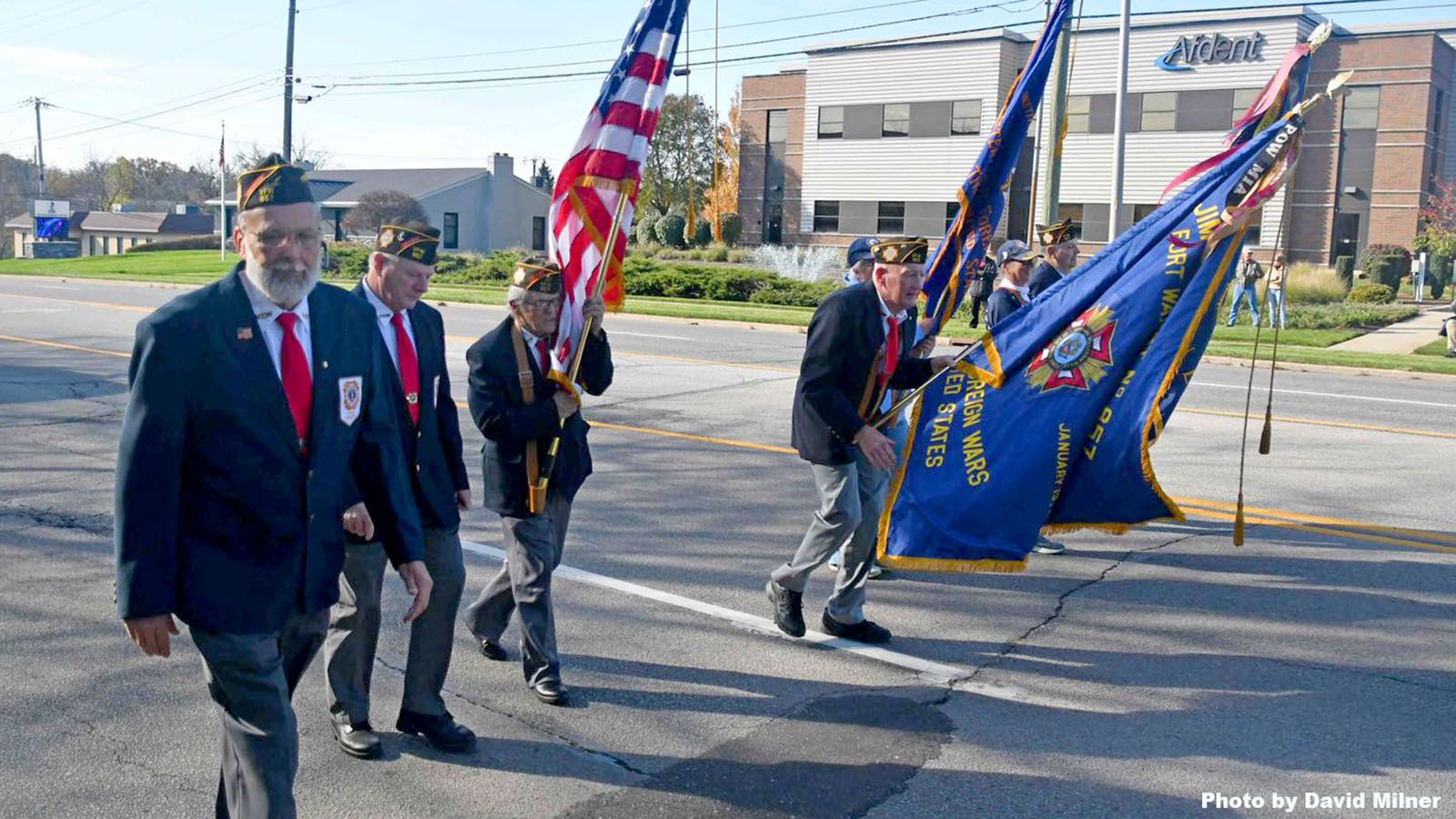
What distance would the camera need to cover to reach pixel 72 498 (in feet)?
29.3

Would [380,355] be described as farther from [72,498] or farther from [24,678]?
[72,498]

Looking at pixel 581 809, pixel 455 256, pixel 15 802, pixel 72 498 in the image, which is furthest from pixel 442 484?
pixel 455 256

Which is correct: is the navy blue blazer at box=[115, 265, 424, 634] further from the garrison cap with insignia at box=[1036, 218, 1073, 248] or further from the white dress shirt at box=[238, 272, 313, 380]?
the garrison cap with insignia at box=[1036, 218, 1073, 248]

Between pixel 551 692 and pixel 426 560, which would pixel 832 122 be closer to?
pixel 551 692

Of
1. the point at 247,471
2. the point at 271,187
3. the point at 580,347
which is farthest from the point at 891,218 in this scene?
the point at 247,471

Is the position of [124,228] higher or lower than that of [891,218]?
lower

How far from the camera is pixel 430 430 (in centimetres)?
484

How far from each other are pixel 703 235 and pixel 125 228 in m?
55.1

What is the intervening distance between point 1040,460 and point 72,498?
6.71 m

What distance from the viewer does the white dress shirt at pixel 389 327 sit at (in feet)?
15.7

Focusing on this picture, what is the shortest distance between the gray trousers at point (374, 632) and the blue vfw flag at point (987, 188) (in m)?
3.84

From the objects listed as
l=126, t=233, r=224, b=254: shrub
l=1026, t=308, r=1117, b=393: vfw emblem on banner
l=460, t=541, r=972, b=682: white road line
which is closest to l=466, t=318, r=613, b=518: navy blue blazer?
l=460, t=541, r=972, b=682: white road line

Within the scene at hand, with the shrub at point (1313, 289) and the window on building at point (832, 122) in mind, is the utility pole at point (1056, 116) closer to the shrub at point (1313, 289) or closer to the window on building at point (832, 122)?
the shrub at point (1313, 289)

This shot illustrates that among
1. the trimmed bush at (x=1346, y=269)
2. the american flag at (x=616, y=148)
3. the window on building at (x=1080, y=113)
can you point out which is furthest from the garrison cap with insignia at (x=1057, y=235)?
the window on building at (x=1080, y=113)
